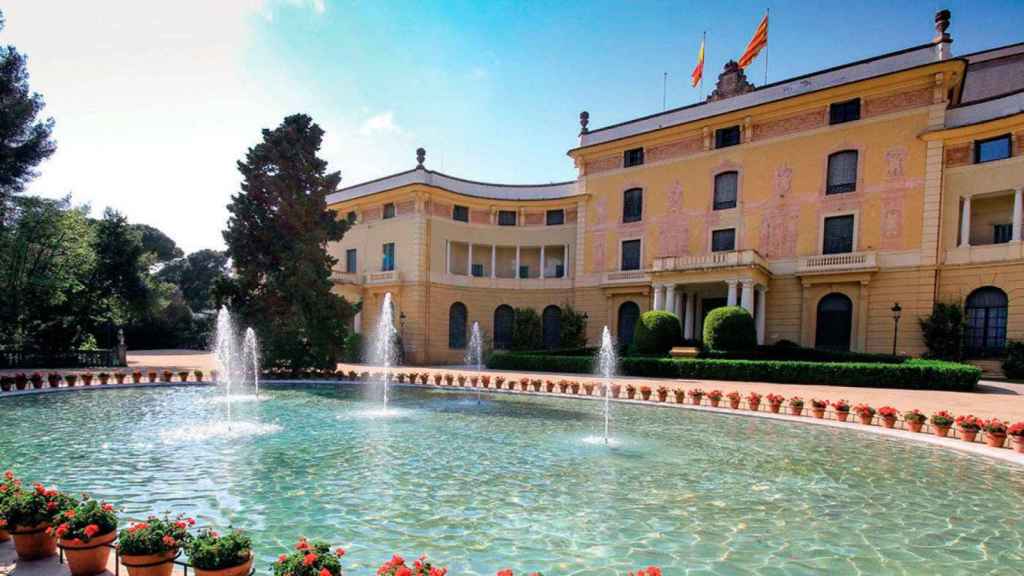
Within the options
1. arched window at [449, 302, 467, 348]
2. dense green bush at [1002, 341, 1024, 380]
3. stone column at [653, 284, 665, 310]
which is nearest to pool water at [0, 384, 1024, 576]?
dense green bush at [1002, 341, 1024, 380]

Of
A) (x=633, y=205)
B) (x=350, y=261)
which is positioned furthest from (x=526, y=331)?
(x=350, y=261)

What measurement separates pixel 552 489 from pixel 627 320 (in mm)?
25246

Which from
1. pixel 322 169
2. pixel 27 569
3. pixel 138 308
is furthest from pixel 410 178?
pixel 27 569

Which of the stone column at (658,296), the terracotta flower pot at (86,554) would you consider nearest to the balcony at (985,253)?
the stone column at (658,296)

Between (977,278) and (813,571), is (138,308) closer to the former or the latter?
(813,571)

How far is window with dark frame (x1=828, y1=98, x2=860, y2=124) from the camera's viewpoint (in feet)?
81.9

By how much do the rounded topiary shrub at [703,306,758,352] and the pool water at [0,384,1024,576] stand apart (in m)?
11.1

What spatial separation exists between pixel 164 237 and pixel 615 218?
55.2 metres

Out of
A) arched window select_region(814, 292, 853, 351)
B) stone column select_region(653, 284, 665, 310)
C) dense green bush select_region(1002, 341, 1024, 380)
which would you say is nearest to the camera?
dense green bush select_region(1002, 341, 1024, 380)

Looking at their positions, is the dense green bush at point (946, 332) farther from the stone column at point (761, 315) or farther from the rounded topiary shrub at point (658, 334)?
the rounded topiary shrub at point (658, 334)

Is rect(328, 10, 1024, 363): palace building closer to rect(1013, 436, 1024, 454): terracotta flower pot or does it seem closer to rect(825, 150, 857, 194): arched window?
rect(825, 150, 857, 194): arched window

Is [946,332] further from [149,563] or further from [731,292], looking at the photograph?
[149,563]

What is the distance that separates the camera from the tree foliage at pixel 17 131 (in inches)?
803

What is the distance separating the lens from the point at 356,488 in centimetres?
661
